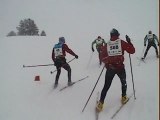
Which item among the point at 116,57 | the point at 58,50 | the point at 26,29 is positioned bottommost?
the point at 116,57

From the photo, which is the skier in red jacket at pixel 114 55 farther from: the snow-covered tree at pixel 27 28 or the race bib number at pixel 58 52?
the snow-covered tree at pixel 27 28

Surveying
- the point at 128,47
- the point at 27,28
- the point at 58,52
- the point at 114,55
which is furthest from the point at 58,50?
the point at 27,28

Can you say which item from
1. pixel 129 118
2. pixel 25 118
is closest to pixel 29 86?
pixel 25 118

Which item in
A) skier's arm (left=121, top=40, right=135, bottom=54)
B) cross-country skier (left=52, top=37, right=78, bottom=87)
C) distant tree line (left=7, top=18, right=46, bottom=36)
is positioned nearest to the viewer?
skier's arm (left=121, top=40, right=135, bottom=54)

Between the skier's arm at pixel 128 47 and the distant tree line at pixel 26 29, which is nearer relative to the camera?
the skier's arm at pixel 128 47

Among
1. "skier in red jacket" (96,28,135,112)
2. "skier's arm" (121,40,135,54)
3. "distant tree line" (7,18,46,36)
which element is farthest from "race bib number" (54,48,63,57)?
"distant tree line" (7,18,46,36)

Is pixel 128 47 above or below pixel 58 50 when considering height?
above

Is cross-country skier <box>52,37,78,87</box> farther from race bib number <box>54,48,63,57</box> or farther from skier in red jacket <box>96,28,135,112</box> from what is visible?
skier in red jacket <box>96,28,135,112</box>

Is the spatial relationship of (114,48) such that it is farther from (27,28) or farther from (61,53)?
(27,28)

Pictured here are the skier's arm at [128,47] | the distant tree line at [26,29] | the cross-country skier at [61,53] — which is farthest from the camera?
the distant tree line at [26,29]

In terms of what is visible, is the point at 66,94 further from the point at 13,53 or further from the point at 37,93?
the point at 13,53

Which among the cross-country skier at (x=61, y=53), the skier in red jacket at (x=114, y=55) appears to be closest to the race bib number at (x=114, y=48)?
the skier in red jacket at (x=114, y=55)

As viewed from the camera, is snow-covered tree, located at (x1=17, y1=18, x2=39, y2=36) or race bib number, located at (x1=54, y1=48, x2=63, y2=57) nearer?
race bib number, located at (x1=54, y1=48, x2=63, y2=57)

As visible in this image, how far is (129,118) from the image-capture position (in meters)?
8.33
